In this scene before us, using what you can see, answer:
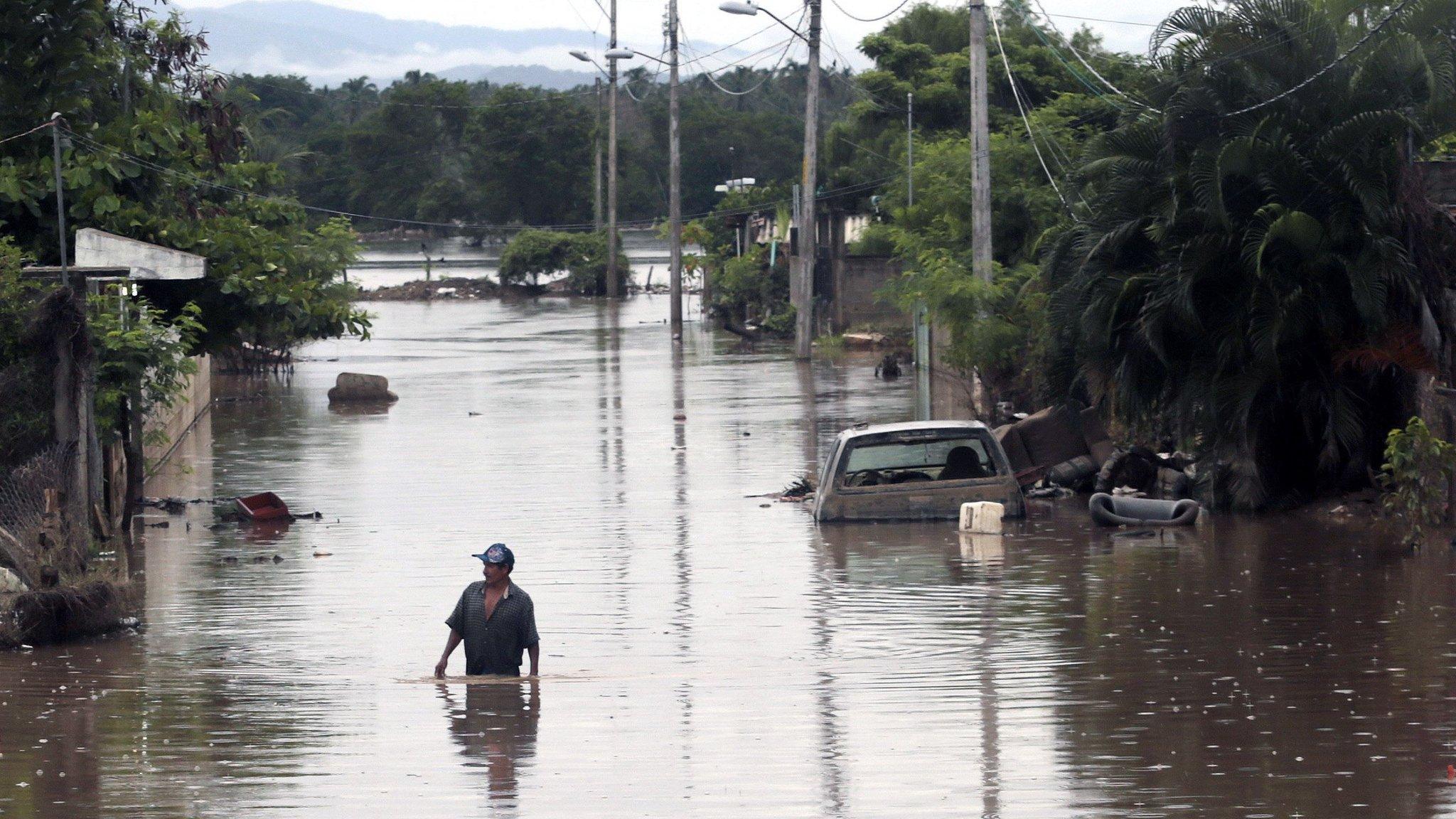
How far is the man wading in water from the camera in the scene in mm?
11445

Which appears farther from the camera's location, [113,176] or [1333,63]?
[113,176]

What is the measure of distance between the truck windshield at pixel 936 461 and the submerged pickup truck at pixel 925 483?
1 centimetres

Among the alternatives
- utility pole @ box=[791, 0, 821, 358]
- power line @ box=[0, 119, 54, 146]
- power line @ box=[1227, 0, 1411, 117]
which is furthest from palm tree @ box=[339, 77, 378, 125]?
power line @ box=[1227, 0, 1411, 117]

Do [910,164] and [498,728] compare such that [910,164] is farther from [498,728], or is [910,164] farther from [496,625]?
[498,728]

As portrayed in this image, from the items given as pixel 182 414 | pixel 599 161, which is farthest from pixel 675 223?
pixel 599 161

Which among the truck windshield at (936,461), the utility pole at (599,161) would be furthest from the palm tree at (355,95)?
the truck windshield at (936,461)

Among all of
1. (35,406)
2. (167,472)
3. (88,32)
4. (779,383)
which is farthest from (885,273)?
(35,406)

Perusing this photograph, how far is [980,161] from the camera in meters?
30.2

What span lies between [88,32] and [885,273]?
38.6 meters

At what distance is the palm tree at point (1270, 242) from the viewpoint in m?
19.0

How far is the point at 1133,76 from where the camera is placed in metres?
22.1

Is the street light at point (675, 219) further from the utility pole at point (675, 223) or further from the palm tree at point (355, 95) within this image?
the palm tree at point (355, 95)

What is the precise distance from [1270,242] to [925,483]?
4428 mm

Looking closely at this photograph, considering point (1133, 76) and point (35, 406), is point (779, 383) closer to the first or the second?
point (1133, 76)
